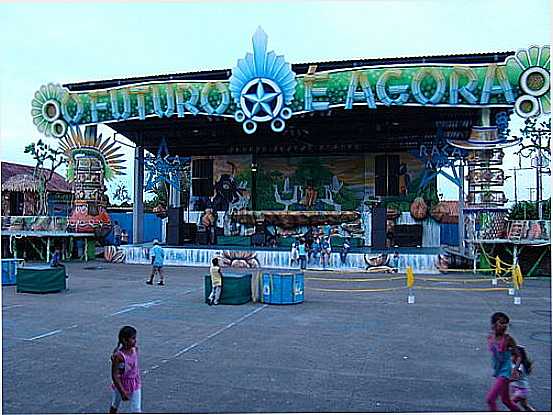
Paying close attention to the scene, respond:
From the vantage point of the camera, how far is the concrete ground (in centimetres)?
637

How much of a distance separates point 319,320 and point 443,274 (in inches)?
490

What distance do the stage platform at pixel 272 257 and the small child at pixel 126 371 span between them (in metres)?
19.2

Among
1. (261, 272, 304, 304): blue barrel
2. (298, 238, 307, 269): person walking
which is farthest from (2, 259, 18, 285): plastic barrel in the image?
(298, 238, 307, 269): person walking

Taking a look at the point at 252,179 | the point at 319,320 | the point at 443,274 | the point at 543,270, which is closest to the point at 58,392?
the point at 319,320

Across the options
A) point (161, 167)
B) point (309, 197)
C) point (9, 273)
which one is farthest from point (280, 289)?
point (309, 197)

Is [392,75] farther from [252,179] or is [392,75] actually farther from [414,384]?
[414,384]

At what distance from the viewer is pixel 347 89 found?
23.0 metres

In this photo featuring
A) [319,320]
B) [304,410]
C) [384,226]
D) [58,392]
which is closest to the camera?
[304,410]

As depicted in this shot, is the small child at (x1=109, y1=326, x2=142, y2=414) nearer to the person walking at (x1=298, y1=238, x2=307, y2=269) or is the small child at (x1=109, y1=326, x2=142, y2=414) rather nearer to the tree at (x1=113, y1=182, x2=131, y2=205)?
the person walking at (x1=298, y1=238, x2=307, y2=269)

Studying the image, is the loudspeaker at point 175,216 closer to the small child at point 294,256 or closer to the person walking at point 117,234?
the person walking at point 117,234

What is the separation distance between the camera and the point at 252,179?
117ft

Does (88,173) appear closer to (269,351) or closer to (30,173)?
(30,173)

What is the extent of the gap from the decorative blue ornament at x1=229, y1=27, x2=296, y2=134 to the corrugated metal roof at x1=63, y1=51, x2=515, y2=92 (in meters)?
2.34

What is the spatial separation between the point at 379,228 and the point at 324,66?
7.87m
